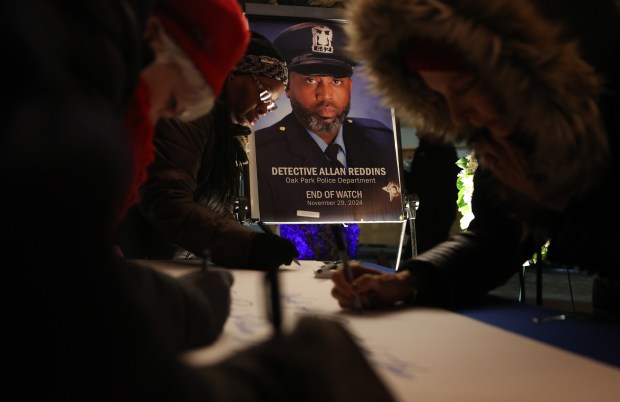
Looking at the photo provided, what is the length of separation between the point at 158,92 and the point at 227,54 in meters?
0.10

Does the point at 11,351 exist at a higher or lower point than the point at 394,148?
lower

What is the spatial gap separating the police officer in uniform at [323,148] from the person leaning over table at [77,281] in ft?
6.21

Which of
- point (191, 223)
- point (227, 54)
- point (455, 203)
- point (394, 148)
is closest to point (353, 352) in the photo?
point (227, 54)

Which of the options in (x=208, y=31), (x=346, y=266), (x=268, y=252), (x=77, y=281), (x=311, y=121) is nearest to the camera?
(x=77, y=281)

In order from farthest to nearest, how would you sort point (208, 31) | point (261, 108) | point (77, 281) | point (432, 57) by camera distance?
1. point (261, 108)
2. point (432, 57)
3. point (208, 31)
4. point (77, 281)

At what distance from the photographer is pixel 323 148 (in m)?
2.24

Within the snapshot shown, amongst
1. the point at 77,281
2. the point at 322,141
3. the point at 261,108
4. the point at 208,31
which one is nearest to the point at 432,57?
the point at 208,31

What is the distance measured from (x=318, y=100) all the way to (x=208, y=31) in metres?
1.66

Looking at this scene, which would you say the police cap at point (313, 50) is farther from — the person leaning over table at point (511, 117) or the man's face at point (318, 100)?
the person leaning over table at point (511, 117)

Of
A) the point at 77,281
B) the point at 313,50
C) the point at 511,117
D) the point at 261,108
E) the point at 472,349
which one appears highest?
the point at 313,50

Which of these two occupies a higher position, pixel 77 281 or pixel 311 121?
pixel 311 121

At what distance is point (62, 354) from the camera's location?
0.73 feet

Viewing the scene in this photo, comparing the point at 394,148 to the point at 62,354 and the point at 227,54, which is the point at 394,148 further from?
the point at 62,354

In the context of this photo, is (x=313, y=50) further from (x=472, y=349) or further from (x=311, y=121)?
(x=472, y=349)
